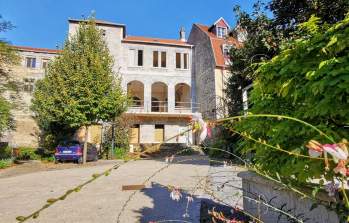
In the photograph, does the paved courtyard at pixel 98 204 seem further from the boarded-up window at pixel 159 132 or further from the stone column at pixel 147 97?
the boarded-up window at pixel 159 132

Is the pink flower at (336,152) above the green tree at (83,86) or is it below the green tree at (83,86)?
below

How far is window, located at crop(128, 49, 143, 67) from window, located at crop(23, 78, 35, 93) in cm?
1030

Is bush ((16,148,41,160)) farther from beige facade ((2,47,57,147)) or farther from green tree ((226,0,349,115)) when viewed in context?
green tree ((226,0,349,115))

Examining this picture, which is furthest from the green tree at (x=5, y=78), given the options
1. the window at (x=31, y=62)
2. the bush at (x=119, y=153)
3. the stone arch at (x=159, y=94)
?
the stone arch at (x=159, y=94)

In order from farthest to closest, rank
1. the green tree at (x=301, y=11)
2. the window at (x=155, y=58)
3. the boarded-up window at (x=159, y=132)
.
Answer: the window at (x=155, y=58) < the boarded-up window at (x=159, y=132) < the green tree at (x=301, y=11)

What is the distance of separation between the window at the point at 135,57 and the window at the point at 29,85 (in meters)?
10.3

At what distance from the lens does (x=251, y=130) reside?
3734mm

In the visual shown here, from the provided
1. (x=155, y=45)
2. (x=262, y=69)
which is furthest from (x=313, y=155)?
(x=155, y=45)

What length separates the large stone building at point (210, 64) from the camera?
28.1 m

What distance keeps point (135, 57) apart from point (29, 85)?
11.4 m

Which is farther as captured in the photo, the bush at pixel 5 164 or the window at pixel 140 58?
the window at pixel 140 58

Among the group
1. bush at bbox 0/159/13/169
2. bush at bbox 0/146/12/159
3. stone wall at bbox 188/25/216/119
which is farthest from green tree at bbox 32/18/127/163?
stone wall at bbox 188/25/216/119

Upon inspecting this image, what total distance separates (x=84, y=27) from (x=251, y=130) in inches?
837

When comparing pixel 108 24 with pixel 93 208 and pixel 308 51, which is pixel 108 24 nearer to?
pixel 93 208
